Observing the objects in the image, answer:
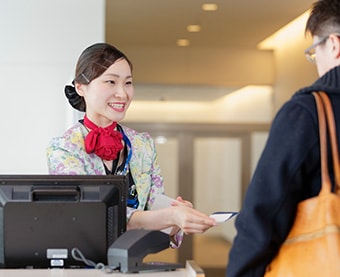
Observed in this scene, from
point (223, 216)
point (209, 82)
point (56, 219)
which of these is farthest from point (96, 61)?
point (209, 82)

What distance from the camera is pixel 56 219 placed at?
2.26 metres

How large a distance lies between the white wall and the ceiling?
1.60 metres

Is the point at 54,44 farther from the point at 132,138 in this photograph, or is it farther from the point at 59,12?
the point at 132,138

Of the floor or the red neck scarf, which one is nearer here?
the red neck scarf

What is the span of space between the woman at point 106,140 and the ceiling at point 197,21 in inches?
148

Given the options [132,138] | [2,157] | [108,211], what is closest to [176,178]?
[2,157]

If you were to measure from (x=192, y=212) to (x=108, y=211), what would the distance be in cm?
35

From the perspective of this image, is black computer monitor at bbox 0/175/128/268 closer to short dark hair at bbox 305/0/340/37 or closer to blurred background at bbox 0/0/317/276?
short dark hair at bbox 305/0/340/37

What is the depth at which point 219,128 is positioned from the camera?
906 centimetres

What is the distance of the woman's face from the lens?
289 cm

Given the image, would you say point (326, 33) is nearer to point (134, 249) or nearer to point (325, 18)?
point (325, 18)

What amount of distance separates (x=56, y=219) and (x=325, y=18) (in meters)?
1.14

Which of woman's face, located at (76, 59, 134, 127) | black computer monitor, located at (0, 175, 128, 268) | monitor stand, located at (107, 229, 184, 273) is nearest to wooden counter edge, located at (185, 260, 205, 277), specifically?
monitor stand, located at (107, 229, 184, 273)

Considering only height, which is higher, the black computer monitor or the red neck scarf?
the red neck scarf
